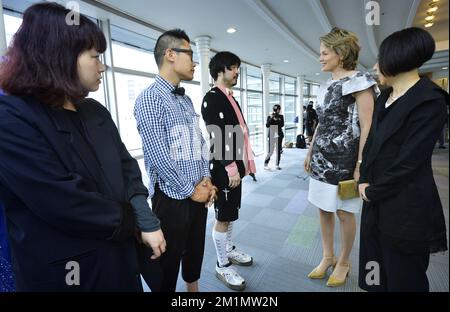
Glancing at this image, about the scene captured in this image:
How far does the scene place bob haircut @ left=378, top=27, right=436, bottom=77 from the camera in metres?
0.97

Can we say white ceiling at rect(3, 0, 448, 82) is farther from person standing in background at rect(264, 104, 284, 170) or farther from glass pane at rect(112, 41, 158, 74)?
person standing in background at rect(264, 104, 284, 170)

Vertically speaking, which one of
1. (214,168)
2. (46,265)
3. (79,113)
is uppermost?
(79,113)

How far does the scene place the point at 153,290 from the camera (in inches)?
39.8

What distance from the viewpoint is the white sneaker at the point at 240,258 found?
201 cm

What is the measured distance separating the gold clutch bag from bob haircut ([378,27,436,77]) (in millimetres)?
694

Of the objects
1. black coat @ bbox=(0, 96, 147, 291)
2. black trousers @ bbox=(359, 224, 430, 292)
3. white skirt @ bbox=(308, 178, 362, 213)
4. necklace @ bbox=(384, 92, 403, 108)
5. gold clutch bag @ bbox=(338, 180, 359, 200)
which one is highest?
necklace @ bbox=(384, 92, 403, 108)

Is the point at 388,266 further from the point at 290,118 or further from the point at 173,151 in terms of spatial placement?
the point at 290,118

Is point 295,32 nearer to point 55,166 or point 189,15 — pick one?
point 189,15

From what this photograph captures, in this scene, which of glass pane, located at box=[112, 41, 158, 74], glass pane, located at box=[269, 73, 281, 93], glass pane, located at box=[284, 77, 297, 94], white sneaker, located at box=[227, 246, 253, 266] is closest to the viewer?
white sneaker, located at box=[227, 246, 253, 266]

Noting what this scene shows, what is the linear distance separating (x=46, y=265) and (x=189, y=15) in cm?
369

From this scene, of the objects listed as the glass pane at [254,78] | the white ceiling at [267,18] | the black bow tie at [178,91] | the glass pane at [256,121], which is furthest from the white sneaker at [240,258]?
the glass pane at [254,78]

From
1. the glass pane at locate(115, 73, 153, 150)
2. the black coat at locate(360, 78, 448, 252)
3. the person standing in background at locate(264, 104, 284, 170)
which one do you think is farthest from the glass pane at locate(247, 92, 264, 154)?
the black coat at locate(360, 78, 448, 252)

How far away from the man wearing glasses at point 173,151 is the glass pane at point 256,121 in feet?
21.8

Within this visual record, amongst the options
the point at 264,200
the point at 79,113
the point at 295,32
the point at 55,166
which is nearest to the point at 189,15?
the point at 295,32
